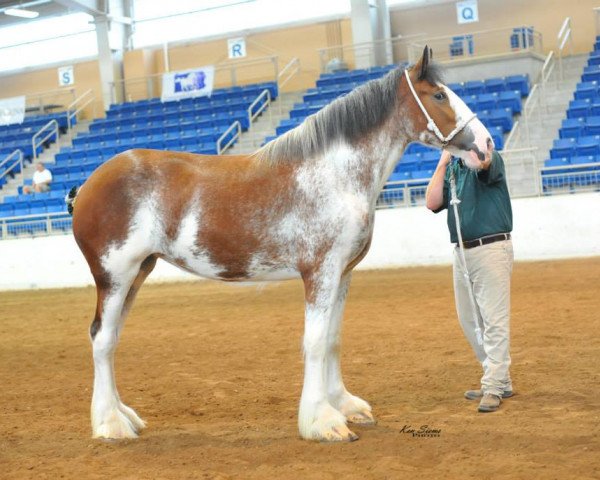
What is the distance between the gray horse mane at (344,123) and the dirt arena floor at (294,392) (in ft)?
6.01

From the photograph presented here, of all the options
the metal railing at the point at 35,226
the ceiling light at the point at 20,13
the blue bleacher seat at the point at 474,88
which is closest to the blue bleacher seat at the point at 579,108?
the blue bleacher seat at the point at 474,88

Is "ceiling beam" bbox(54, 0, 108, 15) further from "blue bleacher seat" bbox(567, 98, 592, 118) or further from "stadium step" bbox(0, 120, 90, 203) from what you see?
"blue bleacher seat" bbox(567, 98, 592, 118)

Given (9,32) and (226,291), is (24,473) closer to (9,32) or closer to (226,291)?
(226,291)

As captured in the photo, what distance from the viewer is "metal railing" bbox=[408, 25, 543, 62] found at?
21922 millimetres

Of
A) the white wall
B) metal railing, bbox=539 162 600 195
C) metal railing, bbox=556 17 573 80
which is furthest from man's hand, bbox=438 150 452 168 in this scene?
metal railing, bbox=556 17 573 80

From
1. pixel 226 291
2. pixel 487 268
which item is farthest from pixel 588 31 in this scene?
pixel 487 268

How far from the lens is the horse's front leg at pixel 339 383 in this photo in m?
5.27

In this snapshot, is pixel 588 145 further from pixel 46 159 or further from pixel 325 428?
pixel 46 159

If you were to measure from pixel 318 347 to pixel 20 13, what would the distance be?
81.9ft

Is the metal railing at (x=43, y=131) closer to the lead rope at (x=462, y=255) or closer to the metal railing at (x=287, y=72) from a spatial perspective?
the metal railing at (x=287, y=72)

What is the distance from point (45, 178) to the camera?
2078 centimetres

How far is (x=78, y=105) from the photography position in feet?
94.8

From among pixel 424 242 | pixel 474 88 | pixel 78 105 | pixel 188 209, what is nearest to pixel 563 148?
pixel 424 242

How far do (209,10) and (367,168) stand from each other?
76.0ft
